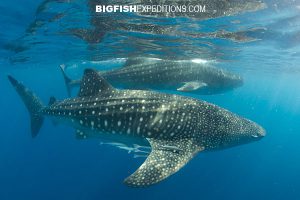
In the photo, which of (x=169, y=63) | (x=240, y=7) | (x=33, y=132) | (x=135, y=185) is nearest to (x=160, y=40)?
(x=169, y=63)

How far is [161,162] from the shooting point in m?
6.36

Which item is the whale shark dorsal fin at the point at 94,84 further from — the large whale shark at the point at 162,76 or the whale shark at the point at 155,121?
the large whale shark at the point at 162,76

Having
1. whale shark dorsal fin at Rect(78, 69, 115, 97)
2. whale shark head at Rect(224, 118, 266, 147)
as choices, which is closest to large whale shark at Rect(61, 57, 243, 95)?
whale shark head at Rect(224, 118, 266, 147)

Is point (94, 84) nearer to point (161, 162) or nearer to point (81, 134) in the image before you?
point (81, 134)

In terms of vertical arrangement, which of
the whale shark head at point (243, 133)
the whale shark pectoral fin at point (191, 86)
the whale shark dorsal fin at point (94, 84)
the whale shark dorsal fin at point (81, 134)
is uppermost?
the whale shark dorsal fin at point (94, 84)

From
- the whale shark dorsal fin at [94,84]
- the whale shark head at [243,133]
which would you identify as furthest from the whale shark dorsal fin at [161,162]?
the whale shark dorsal fin at [94,84]

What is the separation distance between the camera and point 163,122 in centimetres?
760

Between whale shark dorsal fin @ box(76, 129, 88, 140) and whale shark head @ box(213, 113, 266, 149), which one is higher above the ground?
whale shark head @ box(213, 113, 266, 149)

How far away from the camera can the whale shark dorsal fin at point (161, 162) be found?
19.1 ft

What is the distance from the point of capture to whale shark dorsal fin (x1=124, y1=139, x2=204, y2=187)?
5832mm

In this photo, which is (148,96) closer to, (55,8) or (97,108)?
(97,108)

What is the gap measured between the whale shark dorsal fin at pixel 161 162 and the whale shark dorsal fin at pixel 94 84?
2.04 meters

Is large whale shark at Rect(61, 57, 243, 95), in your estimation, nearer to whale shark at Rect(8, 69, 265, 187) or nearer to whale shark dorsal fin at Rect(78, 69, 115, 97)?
whale shark at Rect(8, 69, 265, 187)

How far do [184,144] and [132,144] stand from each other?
168cm
